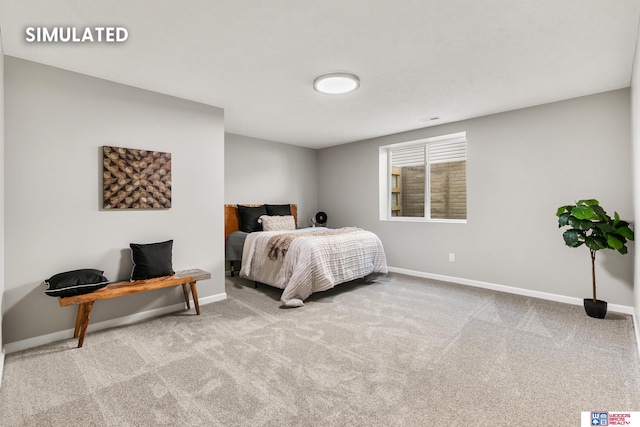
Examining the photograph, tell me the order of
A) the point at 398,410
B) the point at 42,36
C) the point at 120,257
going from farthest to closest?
the point at 120,257 < the point at 42,36 < the point at 398,410

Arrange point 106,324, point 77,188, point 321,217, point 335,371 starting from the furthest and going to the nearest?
point 321,217 → point 106,324 → point 77,188 → point 335,371

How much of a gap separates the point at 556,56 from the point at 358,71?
1645 millimetres

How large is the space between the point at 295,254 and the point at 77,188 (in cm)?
230

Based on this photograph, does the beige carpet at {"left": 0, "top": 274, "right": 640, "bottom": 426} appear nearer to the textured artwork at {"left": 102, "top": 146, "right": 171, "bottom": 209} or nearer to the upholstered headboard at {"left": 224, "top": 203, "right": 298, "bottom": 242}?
the textured artwork at {"left": 102, "top": 146, "right": 171, "bottom": 209}

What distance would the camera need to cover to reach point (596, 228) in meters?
2.96

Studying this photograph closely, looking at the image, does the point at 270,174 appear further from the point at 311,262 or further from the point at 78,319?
the point at 78,319

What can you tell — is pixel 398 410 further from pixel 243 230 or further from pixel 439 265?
pixel 243 230

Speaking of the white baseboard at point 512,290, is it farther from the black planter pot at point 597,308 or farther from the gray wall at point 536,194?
the black planter pot at point 597,308

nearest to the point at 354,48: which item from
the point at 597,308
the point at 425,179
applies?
the point at 425,179

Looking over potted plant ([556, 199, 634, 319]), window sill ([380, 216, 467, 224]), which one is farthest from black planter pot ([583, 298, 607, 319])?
window sill ([380, 216, 467, 224])

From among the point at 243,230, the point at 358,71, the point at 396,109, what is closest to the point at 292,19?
the point at 358,71

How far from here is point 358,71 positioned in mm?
2781

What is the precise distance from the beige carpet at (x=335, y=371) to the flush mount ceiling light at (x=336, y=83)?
237cm

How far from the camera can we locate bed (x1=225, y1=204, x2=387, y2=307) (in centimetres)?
366
